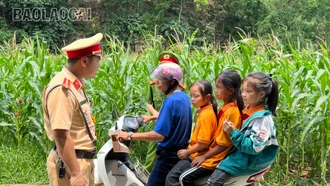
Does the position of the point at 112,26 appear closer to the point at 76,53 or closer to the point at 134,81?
the point at 134,81

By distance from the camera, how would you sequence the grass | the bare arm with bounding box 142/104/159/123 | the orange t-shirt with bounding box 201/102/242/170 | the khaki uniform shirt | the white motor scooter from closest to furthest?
the khaki uniform shirt → the orange t-shirt with bounding box 201/102/242/170 → the white motor scooter → the bare arm with bounding box 142/104/159/123 → the grass

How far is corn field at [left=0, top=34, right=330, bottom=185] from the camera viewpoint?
197 inches

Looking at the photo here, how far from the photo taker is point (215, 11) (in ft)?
117

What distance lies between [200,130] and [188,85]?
7.16ft

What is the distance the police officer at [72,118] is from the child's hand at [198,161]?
80 centimetres

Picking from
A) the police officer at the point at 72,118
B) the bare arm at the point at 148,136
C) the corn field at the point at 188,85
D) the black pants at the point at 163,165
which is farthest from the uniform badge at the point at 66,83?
the corn field at the point at 188,85

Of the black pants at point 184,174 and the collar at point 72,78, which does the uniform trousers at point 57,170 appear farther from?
the black pants at point 184,174

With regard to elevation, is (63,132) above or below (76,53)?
below

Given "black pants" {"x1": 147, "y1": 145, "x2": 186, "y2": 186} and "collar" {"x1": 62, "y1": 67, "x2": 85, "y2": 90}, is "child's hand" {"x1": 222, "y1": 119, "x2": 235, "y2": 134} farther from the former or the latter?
"collar" {"x1": 62, "y1": 67, "x2": 85, "y2": 90}

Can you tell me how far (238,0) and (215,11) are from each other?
217 cm

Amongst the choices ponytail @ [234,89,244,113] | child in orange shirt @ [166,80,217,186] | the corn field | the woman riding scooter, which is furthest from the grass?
ponytail @ [234,89,244,113]

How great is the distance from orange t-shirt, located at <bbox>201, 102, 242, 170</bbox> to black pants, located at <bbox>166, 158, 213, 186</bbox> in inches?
2.3

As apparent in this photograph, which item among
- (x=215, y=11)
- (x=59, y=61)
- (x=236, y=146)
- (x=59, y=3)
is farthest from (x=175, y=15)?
(x=236, y=146)

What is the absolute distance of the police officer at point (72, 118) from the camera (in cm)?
270
